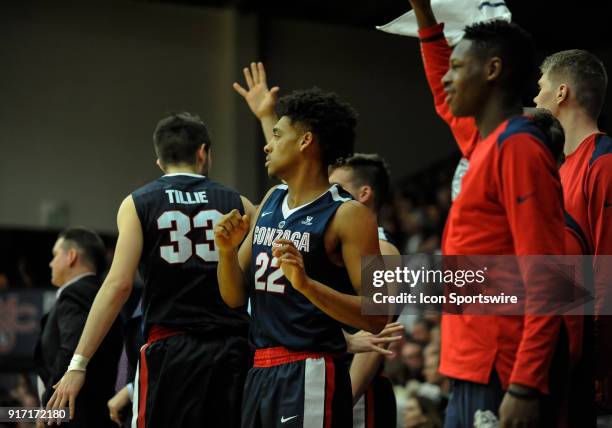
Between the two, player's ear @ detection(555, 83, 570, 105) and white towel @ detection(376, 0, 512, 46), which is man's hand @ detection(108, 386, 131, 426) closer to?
white towel @ detection(376, 0, 512, 46)

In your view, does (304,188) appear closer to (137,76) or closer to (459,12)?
(459,12)

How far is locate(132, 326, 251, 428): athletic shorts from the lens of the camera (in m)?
4.46

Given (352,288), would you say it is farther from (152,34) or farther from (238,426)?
(152,34)

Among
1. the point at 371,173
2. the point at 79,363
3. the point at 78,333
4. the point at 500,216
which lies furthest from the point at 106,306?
the point at 500,216

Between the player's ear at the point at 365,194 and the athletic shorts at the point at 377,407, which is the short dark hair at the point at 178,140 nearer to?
the player's ear at the point at 365,194

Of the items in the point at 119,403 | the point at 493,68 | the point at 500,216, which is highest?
the point at 493,68

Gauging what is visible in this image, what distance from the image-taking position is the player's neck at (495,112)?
309 cm

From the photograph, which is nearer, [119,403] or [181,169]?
[181,169]

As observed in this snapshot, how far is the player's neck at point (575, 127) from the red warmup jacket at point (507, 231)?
3.51ft

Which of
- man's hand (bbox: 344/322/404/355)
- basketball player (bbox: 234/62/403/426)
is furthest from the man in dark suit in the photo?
man's hand (bbox: 344/322/404/355)

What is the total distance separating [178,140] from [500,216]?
2306 mm

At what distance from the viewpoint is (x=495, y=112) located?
3.10m

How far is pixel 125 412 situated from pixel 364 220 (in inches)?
90.9

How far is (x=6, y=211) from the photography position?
47.0ft
